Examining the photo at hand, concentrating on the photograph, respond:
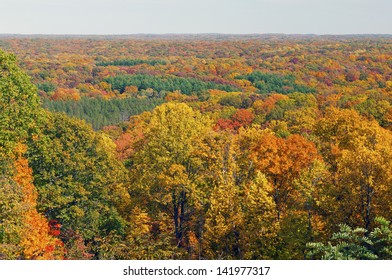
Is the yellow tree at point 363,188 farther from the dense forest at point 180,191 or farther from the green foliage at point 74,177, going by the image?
the green foliage at point 74,177

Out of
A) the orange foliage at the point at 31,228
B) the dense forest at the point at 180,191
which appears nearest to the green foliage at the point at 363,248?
the dense forest at the point at 180,191

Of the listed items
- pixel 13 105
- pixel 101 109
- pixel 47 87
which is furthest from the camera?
pixel 47 87

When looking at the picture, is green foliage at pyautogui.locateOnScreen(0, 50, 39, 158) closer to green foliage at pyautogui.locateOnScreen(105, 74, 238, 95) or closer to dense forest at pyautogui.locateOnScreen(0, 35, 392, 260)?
dense forest at pyautogui.locateOnScreen(0, 35, 392, 260)

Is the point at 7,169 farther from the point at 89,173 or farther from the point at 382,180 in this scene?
the point at 382,180

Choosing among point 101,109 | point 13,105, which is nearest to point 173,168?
point 13,105

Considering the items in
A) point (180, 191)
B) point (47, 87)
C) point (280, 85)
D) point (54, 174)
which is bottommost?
point (280, 85)

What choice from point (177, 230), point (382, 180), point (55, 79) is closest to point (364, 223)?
point (382, 180)

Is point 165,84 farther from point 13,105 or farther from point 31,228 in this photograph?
point 31,228

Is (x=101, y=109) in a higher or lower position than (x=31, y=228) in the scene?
lower

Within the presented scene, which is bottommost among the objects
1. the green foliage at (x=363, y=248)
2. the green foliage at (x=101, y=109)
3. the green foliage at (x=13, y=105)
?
the green foliage at (x=101, y=109)

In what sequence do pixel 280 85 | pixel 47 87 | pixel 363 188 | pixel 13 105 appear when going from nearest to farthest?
pixel 363 188, pixel 13 105, pixel 47 87, pixel 280 85

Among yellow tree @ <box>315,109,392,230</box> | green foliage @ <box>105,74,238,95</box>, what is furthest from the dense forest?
green foliage @ <box>105,74,238,95</box>

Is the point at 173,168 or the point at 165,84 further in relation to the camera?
the point at 165,84
